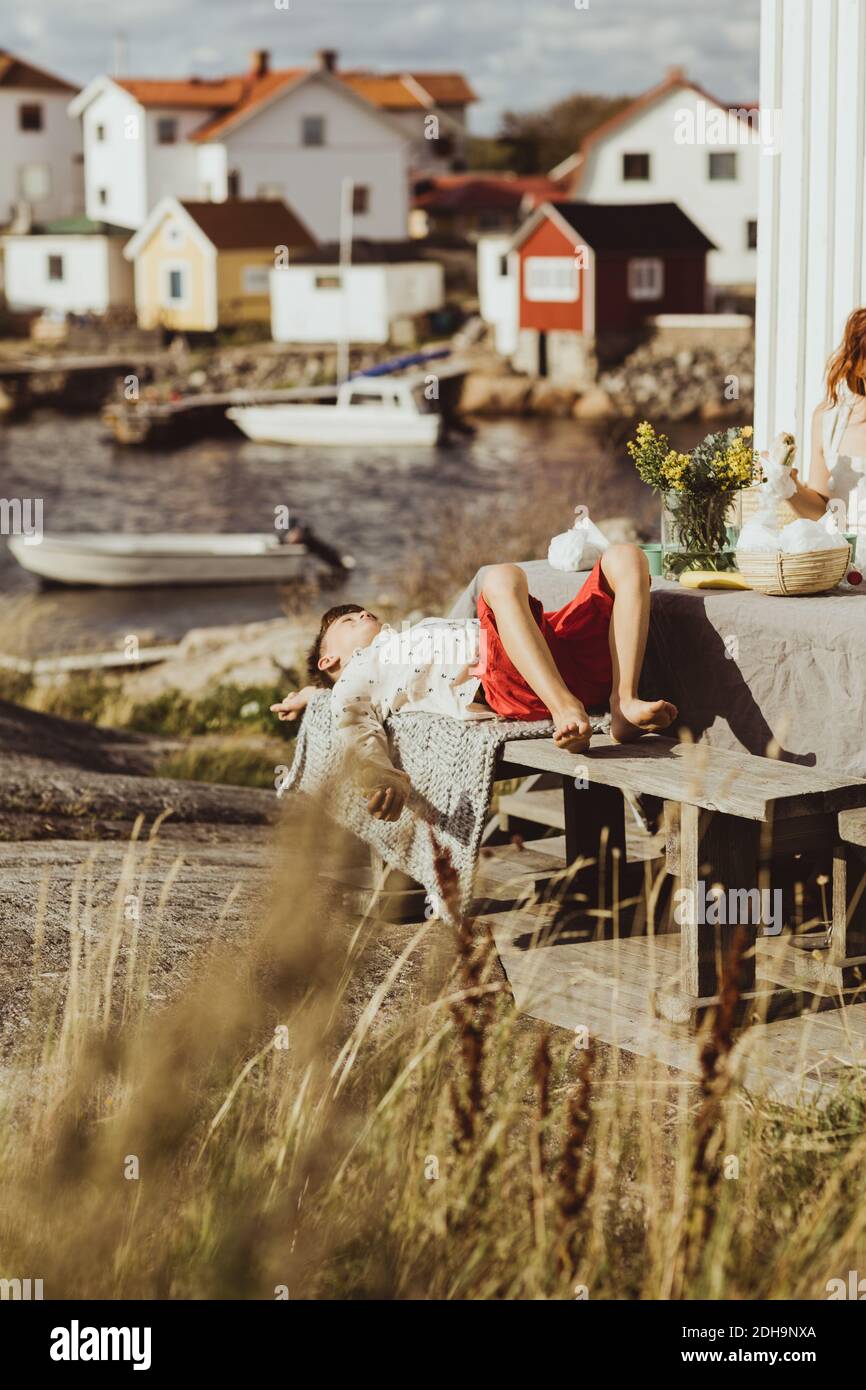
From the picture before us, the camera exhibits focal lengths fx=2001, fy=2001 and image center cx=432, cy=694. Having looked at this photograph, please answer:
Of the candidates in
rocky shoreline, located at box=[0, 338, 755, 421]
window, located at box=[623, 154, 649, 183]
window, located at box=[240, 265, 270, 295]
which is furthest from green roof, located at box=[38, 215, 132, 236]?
window, located at box=[623, 154, 649, 183]

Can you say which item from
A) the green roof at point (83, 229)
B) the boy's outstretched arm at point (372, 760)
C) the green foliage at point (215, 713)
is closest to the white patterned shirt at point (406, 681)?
the boy's outstretched arm at point (372, 760)

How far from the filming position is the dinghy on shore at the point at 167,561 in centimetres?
2978

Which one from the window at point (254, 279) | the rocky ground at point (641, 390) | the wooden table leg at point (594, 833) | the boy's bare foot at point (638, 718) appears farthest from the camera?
the window at point (254, 279)

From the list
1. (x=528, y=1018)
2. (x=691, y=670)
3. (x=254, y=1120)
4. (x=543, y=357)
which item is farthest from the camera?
(x=543, y=357)

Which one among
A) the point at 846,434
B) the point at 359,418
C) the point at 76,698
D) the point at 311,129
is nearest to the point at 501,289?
the point at 359,418

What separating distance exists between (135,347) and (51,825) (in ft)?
181

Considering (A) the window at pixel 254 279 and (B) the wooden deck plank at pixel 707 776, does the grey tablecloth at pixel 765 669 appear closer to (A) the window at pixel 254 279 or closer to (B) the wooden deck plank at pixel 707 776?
(B) the wooden deck plank at pixel 707 776

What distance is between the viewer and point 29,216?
219 feet

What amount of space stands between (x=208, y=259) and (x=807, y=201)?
53696 mm

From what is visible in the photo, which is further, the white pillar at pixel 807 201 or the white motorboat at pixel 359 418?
the white motorboat at pixel 359 418

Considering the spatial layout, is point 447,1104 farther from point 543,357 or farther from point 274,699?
point 543,357

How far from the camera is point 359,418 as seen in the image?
163ft

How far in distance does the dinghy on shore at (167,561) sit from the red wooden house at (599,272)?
24.1 m
